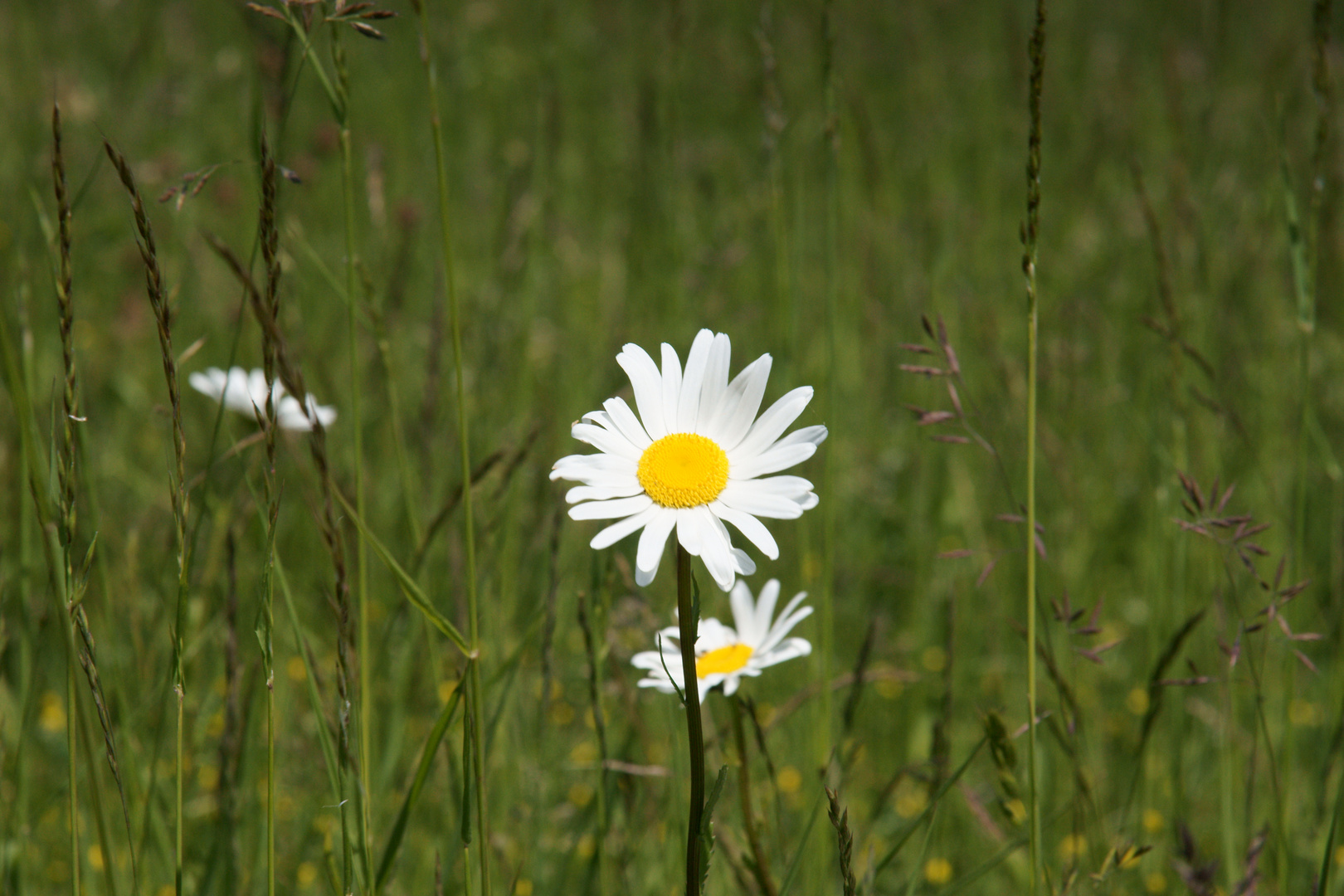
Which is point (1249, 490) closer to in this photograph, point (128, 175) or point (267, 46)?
point (267, 46)

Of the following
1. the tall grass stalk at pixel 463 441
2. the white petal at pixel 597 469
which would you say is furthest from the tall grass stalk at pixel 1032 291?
the tall grass stalk at pixel 463 441

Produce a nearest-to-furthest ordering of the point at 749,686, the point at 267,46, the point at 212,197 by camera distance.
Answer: the point at 267,46 < the point at 749,686 < the point at 212,197

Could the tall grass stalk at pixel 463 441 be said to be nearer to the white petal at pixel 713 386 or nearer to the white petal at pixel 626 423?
the white petal at pixel 626 423

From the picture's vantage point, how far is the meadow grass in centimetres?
117

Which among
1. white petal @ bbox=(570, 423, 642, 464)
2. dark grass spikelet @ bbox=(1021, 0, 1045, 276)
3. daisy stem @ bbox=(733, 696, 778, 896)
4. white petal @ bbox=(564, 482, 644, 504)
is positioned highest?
dark grass spikelet @ bbox=(1021, 0, 1045, 276)

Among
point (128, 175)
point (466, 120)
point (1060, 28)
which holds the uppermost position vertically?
point (1060, 28)

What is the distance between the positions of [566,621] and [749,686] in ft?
1.53

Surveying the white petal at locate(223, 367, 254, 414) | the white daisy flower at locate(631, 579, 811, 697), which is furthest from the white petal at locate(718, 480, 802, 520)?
the white petal at locate(223, 367, 254, 414)

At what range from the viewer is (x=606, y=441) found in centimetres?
102

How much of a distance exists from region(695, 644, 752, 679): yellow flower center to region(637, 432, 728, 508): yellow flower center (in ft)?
1.11

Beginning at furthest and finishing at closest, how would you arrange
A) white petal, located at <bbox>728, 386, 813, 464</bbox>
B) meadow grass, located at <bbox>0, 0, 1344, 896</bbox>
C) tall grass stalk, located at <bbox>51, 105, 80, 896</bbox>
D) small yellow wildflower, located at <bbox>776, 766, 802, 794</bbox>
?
1. small yellow wildflower, located at <bbox>776, 766, 802, 794</bbox>
2. meadow grass, located at <bbox>0, 0, 1344, 896</bbox>
3. white petal, located at <bbox>728, 386, 813, 464</bbox>
4. tall grass stalk, located at <bbox>51, 105, 80, 896</bbox>

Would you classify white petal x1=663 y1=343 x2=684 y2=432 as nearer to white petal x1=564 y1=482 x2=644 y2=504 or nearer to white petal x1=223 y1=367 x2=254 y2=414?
white petal x1=564 y1=482 x2=644 y2=504

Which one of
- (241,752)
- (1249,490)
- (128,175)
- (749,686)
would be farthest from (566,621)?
(1249,490)

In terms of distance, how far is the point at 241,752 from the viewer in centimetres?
147
